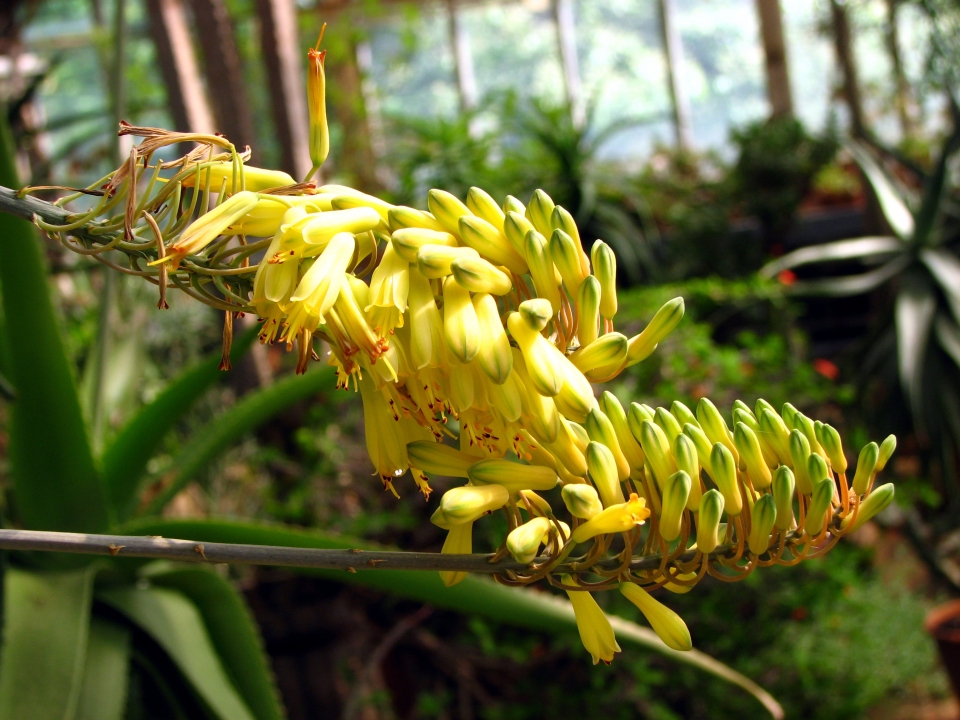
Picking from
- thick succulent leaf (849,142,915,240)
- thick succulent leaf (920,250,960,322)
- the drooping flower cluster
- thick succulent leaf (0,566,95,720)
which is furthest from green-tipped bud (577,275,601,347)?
thick succulent leaf (849,142,915,240)

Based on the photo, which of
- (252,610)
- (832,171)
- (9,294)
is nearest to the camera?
(9,294)

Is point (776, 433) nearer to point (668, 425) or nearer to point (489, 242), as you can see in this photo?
point (668, 425)

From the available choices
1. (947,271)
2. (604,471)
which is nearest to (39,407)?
(604,471)

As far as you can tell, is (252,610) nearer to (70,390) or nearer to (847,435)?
(70,390)

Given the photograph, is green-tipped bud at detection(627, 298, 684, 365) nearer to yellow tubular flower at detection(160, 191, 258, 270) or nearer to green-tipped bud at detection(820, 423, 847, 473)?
green-tipped bud at detection(820, 423, 847, 473)

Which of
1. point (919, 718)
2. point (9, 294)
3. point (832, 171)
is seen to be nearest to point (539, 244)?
point (9, 294)

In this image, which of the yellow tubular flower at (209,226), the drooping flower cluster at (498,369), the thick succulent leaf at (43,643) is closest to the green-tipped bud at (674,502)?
the drooping flower cluster at (498,369)

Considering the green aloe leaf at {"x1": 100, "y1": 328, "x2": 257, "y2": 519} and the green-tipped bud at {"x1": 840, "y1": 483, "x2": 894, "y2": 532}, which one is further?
the green aloe leaf at {"x1": 100, "y1": 328, "x2": 257, "y2": 519}
